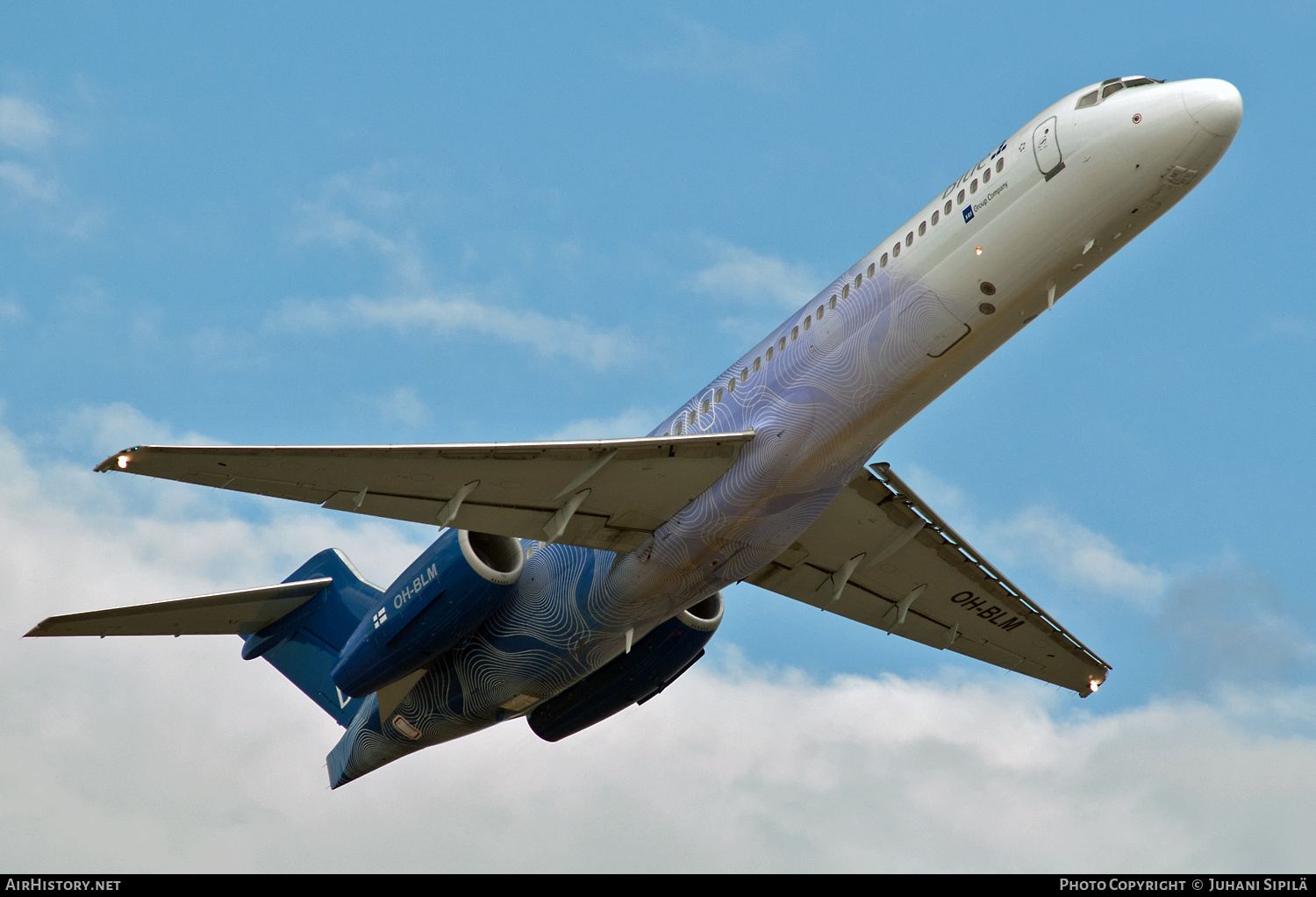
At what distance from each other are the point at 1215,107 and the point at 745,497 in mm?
7982

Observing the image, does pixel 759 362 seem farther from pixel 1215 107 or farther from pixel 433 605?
pixel 1215 107

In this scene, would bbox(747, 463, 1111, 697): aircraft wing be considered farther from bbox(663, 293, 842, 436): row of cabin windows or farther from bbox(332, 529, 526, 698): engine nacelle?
bbox(332, 529, 526, 698): engine nacelle

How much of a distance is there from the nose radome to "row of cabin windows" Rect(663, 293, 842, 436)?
15.3ft

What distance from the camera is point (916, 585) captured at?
24375 mm

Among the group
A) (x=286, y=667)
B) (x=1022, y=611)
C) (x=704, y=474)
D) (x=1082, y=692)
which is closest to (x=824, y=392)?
(x=704, y=474)

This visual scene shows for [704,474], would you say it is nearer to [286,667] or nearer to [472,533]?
[472,533]

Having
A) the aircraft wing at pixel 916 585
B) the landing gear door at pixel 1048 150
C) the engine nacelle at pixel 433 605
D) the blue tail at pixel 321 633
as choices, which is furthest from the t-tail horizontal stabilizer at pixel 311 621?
the landing gear door at pixel 1048 150

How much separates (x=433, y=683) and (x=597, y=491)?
5.92 meters

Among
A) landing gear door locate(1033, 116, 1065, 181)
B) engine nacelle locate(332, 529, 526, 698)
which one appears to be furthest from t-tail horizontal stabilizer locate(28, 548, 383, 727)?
landing gear door locate(1033, 116, 1065, 181)

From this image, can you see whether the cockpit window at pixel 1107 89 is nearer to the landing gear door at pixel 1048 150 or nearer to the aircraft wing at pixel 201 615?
the landing gear door at pixel 1048 150

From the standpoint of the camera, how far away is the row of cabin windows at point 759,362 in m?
19.1

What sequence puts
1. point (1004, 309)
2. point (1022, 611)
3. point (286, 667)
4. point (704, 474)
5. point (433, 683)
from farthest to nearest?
point (286, 667) → point (1022, 611) → point (433, 683) → point (704, 474) → point (1004, 309)

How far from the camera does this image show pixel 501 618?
22297mm

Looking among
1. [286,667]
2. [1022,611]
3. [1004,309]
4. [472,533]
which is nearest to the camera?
[1004,309]
